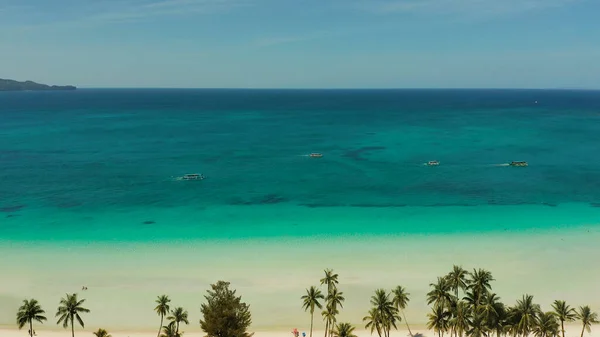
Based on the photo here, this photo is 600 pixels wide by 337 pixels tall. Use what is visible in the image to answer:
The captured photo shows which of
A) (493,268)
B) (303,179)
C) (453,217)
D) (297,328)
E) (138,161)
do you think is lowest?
(297,328)

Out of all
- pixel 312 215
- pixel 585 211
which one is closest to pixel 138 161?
pixel 312 215

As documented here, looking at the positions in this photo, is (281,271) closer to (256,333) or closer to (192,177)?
(256,333)

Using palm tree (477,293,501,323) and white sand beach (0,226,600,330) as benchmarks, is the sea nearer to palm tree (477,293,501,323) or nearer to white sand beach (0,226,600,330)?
white sand beach (0,226,600,330)

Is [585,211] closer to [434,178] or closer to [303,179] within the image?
[434,178]

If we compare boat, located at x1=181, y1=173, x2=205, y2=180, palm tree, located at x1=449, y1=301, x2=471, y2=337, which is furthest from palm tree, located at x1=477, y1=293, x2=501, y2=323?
boat, located at x1=181, y1=173, x2=205, y2=180

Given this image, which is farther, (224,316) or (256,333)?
(256,333)

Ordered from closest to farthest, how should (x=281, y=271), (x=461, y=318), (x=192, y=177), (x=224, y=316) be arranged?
(x=224, y=316) → (x=461, y=318) → (x=281, y=271) → (x=192, y=177)

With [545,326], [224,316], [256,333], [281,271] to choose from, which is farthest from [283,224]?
[545,326]

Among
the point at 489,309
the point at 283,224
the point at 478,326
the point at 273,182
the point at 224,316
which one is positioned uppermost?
the point at 273,182

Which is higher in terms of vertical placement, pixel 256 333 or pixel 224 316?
pixel 224 316
